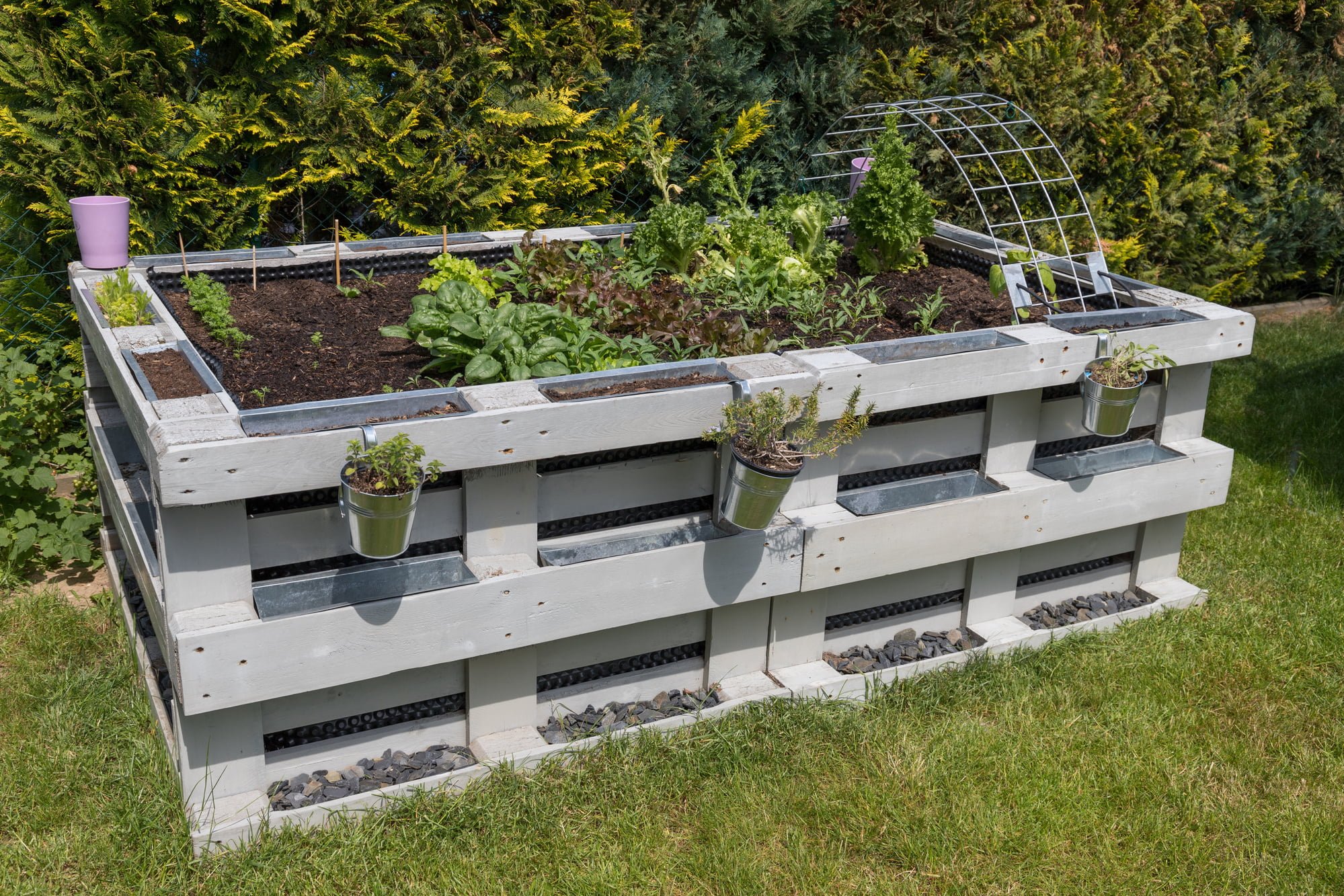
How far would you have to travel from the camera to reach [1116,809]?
11.1 feet

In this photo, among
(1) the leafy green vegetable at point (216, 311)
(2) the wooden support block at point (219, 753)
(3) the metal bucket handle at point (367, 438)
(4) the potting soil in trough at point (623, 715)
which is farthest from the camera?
(1) the leafy green vegetable at point (216, 311)

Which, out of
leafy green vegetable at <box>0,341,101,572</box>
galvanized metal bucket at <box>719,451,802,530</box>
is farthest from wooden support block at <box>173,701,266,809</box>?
leafy green vegetable at <box>0,341,101,572</box>

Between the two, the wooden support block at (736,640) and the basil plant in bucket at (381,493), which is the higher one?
the basil plant in bucket at (381,493)

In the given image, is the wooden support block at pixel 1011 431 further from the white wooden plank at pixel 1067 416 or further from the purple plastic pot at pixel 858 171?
the purple plastic pot at pixel 858 171

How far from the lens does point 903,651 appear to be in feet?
13.5

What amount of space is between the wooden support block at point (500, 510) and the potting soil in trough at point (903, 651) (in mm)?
1172

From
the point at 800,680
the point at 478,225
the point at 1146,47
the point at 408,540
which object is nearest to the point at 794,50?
the point at 478,225

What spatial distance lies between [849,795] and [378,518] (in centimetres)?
150

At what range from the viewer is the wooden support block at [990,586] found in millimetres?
4211

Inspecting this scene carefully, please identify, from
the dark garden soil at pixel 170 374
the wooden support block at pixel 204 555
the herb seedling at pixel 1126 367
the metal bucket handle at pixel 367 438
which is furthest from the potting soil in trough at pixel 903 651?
the dark garden soil at pixel 170 374

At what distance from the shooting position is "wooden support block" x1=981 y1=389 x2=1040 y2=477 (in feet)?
13.4

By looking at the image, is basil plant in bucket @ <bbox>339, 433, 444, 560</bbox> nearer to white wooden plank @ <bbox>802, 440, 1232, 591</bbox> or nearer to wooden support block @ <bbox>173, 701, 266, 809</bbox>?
wooden support block @ <bbox>173, 701, 266, 809</bbox>

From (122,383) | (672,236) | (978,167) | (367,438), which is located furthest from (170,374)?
(978,167)

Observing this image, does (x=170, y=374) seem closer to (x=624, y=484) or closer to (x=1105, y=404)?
(x=624, y=484)
